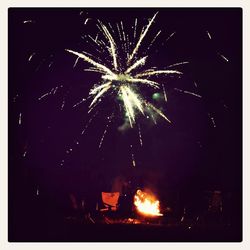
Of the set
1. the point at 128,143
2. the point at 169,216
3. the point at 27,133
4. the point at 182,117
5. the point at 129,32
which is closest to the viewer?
the point at 27,133

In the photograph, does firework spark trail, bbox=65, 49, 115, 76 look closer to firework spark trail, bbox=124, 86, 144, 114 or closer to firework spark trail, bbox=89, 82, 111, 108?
firework spark trail, bbox=89, 82, 111, 108

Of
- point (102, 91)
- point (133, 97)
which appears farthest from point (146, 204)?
point (102, 91)

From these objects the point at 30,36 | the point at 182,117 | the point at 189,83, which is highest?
the point at 30,36

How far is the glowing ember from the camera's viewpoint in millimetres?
7541

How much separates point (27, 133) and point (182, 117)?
430 centimetres

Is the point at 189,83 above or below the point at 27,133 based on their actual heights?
above

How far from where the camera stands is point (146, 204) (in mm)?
7836

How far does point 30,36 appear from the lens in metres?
6.38

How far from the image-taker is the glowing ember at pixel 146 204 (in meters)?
7.54

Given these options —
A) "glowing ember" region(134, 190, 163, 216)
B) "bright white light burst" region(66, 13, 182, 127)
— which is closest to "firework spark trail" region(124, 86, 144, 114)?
"bright white light burst" region(66, 13, 182, 127)

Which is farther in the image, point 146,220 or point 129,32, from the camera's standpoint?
point 146,220

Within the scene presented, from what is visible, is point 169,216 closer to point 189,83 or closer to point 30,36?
point 189,83

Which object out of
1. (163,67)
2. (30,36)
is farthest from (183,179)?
(30,36)

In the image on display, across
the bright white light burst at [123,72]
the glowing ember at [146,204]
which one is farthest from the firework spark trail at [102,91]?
the glowing ember at [146,204]
